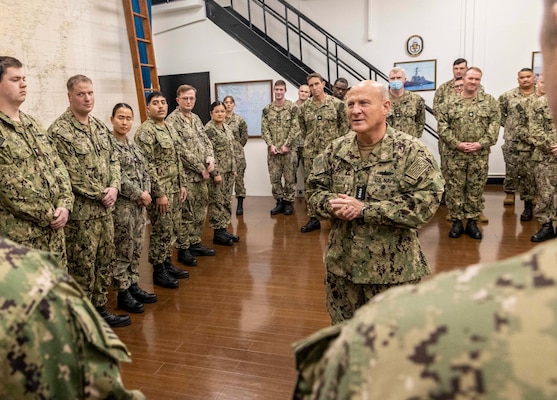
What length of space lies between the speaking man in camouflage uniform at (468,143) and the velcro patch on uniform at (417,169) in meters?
2.97

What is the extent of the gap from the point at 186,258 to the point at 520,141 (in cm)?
400

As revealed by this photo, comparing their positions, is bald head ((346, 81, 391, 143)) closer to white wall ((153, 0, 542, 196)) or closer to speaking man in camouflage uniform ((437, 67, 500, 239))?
speaking man in camouflage uniform ((437, 67, 500, 239))

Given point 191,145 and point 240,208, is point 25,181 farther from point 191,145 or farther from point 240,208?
point 240,208

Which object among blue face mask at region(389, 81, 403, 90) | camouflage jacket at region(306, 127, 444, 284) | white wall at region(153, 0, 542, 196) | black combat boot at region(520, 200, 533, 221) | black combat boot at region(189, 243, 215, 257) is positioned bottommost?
black combat boot at region(189, 243, 215, 257)

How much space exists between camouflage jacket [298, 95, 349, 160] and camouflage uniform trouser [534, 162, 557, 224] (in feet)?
7.08

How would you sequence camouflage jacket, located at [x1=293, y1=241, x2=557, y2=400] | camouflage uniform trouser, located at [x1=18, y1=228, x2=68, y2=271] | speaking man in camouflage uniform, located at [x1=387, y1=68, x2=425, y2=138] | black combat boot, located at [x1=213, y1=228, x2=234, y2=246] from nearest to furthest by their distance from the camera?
camouflage jacket, located at [x1=293, y1=241, x2=557, y2=400]
camouflage uniform trouser, located at [x1=18, y1=228, x2=68, y2=271]
black combat boot, located at [x1=213, y1=228, x2=234, y2=246]
speaking man in camouflage uniform, located at [x1=387, y1=68, x2=425, y2=138]

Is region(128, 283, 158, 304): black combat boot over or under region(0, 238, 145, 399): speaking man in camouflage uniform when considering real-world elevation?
under

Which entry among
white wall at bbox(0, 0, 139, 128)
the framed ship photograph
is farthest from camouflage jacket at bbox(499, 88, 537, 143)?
white wall at bbox(0, 0, 139, 128)

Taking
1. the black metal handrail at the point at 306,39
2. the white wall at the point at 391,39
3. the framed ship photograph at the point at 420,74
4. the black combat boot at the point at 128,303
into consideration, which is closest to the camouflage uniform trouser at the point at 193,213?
the black combat boot at the point at 128,303

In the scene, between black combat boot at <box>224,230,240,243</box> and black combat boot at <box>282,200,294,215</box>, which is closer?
black combat boot at <box>224,230,240,243</box>

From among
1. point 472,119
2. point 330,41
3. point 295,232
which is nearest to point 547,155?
point 472,119

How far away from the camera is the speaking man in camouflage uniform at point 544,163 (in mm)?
4762

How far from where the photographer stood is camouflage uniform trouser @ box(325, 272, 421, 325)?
2182 mm

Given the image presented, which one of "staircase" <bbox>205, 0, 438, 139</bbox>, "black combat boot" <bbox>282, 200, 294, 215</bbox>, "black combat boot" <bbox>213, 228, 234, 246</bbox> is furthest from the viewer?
"staircase" <bbox>205, 0, 438, 139</bbox>
